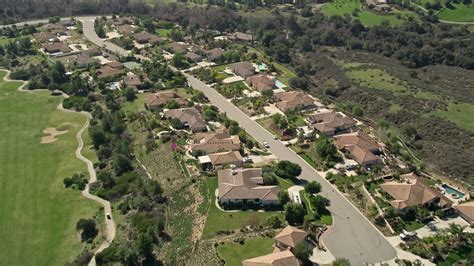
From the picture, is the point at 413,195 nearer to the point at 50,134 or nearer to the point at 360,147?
the point at 360,147

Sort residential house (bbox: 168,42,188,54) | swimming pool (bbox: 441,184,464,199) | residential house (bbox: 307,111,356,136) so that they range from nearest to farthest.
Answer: swimming pool (bbox: 441,184,464,199)
residential house (bbox: 307,111,356,136)
residential house (bbox: 168,42,188,54)

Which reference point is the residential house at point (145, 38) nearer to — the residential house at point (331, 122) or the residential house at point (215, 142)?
the residential house at point (215, 142)

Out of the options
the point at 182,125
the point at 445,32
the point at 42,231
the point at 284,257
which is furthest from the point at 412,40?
the point at 42,231

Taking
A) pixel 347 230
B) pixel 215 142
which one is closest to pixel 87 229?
pixel 215 142

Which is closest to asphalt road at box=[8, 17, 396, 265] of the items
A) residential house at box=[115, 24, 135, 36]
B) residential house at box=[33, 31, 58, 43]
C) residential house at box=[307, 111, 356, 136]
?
residential house at box=[307, 111, 356, 136]

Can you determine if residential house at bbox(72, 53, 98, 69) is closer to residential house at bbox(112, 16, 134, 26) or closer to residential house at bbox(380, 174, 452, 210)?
residential house at bbox(112, 16, 134, 26)
